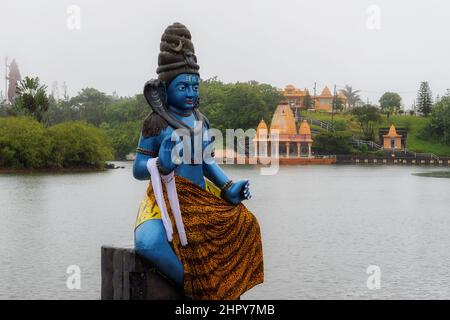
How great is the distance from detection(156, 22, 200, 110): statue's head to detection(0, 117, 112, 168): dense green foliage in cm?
4382

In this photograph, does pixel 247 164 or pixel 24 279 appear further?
pixel 247 164

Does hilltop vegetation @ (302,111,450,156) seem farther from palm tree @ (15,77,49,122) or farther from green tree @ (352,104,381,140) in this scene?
palm tree @ (15,77,49,122)

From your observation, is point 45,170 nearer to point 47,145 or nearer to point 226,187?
point 47,145

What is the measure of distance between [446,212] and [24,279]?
18589 millimetres

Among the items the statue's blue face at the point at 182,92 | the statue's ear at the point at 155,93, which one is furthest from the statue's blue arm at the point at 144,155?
the statue's blue face at the point at 182,92

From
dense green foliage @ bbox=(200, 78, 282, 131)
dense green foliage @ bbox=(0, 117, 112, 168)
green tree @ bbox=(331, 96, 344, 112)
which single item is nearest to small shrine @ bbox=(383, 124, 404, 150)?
dense green foliage @ bbox=(200, 78, 282, 131)

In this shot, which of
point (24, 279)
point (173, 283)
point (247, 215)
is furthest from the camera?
point (24, 279)

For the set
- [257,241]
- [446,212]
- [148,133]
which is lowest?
[446,212]

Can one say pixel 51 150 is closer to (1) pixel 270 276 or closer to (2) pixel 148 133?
(1) pixel 270 276

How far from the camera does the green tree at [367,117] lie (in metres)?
77.2

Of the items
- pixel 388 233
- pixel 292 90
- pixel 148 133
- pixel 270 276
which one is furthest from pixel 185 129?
pixel 292 90

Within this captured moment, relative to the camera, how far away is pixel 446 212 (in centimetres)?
2834

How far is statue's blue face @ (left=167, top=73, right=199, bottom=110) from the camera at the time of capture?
7.66 meters
